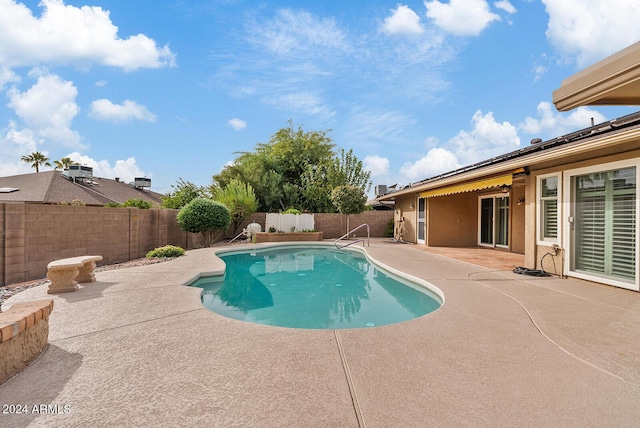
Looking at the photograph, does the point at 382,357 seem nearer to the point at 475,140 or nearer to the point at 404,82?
the point at 404,82

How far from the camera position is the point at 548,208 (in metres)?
8.21

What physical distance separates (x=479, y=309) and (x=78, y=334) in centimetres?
589

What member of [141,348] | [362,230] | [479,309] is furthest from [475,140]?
[141,348]

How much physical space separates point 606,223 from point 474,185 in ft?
15.6

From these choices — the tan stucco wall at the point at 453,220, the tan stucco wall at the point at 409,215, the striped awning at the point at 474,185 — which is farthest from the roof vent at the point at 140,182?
the tan stucco wall at the point at 453,220

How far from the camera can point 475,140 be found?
650 inches

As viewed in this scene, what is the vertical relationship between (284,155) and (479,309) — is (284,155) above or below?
above

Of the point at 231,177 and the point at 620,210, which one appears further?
the point at 231,177

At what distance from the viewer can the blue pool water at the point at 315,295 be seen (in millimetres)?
5988

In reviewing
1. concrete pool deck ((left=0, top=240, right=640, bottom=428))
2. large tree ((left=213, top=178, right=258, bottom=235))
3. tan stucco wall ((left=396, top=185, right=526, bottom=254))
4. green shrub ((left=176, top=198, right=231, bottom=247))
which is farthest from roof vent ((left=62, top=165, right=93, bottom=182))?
tan stucco wall ((left=396, top=185, right=526, bottom=254))

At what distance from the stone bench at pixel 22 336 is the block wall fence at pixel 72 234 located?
19.0 ft

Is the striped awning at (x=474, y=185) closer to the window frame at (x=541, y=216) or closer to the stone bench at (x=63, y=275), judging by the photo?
the window frame at (x=541, y=216)

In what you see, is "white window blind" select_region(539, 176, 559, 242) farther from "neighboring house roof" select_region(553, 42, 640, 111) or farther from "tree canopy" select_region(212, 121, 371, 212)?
"tree canopy" select_region(212, 121, 371, 212)

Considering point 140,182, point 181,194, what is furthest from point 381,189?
point 140,182
